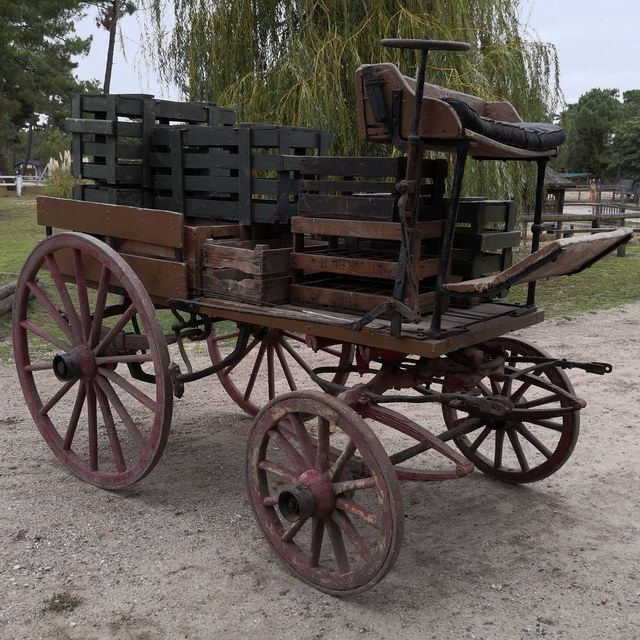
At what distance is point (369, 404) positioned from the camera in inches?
133

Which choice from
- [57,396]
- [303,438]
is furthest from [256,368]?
[303,438]

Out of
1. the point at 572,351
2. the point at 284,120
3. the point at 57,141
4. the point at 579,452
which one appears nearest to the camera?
the point at 579,452

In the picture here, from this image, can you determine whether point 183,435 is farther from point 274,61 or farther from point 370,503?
point 274,61

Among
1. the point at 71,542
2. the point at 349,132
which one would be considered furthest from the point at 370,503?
the point at 349,132

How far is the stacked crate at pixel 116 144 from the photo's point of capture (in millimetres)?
4281

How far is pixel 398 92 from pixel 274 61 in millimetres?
7125

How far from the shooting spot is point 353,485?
3109 millimetres

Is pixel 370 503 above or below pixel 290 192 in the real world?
below

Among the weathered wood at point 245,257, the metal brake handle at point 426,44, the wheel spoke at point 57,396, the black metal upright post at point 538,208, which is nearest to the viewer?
the metal brake handle at point 426,44

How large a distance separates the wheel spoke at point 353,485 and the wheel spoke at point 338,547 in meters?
0.15

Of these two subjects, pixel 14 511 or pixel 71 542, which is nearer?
pixel 71 542

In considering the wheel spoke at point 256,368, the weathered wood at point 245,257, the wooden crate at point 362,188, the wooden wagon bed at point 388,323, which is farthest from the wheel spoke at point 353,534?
the wheel spoke at point 256,368

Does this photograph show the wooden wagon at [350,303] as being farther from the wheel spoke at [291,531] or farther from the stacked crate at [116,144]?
the stacked crate at [116,144]

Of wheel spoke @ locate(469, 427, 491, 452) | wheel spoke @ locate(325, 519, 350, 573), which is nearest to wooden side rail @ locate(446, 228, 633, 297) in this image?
wheel spoke @ locate(325, 519, 350, 573)
